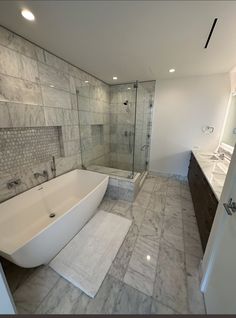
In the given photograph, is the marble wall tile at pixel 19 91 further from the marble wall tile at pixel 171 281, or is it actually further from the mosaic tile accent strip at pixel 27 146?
the marble wall tile at pixel 171 281

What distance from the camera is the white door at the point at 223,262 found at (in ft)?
2.69

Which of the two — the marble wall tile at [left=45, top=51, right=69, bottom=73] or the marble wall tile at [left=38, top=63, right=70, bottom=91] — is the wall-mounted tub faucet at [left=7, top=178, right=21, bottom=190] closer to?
the marble wall tile at [left=38, top=63, right=70, bottom=91]

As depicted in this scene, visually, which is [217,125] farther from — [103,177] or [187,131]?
[103,177]

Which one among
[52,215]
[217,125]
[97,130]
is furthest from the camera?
[97,130]

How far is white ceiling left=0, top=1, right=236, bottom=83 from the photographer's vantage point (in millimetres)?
1149

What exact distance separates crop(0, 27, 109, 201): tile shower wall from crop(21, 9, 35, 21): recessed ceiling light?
39cm

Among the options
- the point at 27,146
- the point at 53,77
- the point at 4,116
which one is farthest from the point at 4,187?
the point at 53,77

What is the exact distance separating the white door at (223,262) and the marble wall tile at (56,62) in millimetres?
2593

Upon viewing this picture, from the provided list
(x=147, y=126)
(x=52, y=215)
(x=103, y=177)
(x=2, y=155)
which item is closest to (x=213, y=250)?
(x=103, y=177)

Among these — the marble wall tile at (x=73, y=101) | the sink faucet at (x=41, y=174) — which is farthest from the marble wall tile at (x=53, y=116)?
the sink faucet at (x=41, y=174)

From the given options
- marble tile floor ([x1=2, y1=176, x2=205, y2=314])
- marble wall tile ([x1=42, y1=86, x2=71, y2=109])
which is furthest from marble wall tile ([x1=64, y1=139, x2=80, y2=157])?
marble tile floor ([x1=2, y1=176, x2=205, y2=314])

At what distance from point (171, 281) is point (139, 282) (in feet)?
1.08

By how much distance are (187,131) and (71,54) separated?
9.58 feet

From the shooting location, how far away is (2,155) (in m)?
1.60
